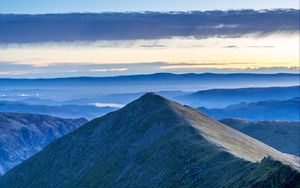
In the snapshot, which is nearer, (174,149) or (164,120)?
(174,149)

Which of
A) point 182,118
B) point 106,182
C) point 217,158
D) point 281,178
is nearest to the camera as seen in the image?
point 281,178

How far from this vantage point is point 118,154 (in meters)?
193

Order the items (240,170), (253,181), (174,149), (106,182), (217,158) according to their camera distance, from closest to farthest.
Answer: (253,181)
(240,170)
(217,158)
(174,149)
(106,182)

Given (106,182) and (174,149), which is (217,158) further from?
(106,182)

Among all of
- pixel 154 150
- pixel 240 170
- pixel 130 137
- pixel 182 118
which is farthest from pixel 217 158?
pixel 130 137

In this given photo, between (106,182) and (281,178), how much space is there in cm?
9861

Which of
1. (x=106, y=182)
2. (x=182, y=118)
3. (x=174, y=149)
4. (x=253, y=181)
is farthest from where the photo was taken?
(x=182, y=118)

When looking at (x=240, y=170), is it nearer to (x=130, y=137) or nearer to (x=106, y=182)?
(x=106, y=182)

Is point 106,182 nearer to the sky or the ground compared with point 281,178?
nearer to the ground

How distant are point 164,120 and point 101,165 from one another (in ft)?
83.1

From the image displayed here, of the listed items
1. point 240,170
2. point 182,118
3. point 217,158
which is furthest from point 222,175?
point 182,118

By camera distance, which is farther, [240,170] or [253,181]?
[240,170]

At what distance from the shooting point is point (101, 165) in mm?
193875

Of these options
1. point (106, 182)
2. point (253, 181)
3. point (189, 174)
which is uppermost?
point (253, 181)
